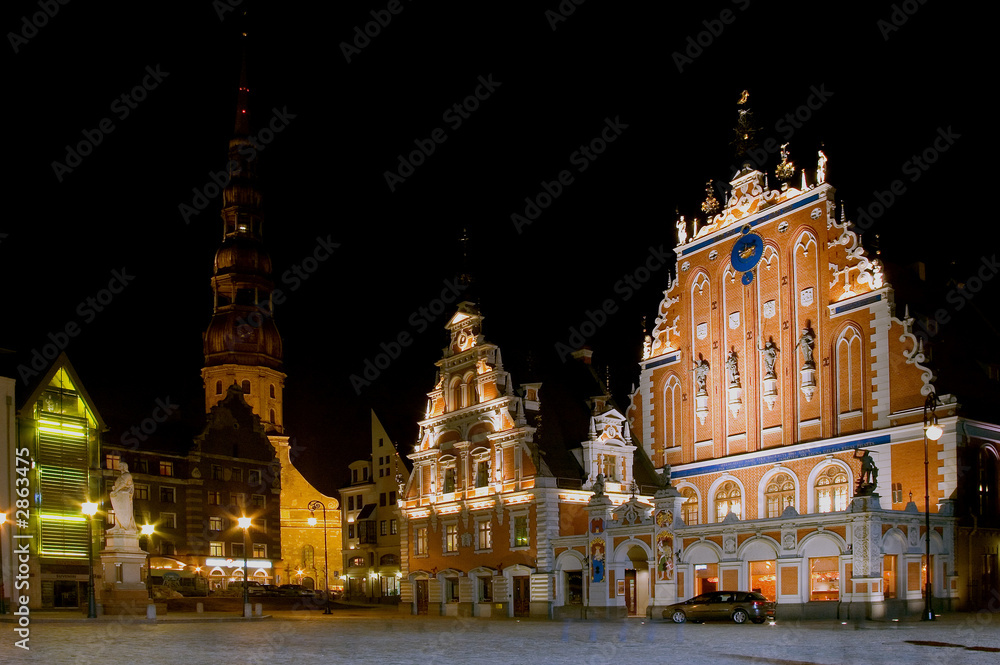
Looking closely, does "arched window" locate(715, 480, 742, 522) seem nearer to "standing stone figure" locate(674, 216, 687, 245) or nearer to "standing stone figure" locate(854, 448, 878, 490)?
"standing stone figure" locate(854, 448, 878, 490)

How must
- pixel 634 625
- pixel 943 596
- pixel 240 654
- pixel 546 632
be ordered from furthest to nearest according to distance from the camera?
pixel 943 596
pixel 634 625
pixel 546 632
pixel 240 654

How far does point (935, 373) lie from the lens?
4103 cm

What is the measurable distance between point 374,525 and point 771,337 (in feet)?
113

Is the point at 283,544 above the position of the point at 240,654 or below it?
below

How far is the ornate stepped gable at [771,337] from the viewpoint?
43062 millimetres

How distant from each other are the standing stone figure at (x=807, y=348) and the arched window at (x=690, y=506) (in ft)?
27.6

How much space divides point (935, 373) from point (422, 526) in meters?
27.7

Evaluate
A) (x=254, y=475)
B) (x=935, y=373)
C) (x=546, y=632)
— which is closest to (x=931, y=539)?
(x=935, y=373)

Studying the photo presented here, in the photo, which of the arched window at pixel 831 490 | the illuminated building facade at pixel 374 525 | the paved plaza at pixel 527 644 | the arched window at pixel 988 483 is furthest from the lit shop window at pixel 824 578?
the illuminated building facade at pixel 374 525

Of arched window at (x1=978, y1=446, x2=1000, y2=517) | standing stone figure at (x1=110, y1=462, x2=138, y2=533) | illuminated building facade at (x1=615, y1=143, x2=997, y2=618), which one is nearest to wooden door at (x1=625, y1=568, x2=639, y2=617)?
illuminated building facade at (x1=615, y1=143, x2=997, y2=618)

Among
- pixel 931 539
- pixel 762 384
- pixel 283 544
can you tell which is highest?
pixel 762 384

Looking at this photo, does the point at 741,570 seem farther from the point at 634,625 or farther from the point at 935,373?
the point at 935,373

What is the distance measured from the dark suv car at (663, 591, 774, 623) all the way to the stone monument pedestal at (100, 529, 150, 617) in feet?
66.5

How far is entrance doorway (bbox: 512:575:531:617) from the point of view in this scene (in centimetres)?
4950
